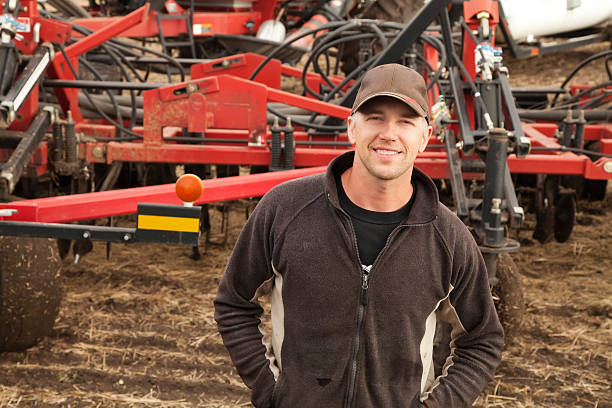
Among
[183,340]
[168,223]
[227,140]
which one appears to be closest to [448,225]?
[168,223]

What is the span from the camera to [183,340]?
362 centimetres

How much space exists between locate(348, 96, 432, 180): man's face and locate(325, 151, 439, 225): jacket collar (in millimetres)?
73

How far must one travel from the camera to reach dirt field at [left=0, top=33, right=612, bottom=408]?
10.2 ft

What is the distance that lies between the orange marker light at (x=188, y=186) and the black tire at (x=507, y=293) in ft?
5.21

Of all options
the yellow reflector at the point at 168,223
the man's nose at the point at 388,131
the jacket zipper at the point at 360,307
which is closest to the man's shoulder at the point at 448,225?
the jacket zipper at the point at 360,307

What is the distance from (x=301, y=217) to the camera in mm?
1675

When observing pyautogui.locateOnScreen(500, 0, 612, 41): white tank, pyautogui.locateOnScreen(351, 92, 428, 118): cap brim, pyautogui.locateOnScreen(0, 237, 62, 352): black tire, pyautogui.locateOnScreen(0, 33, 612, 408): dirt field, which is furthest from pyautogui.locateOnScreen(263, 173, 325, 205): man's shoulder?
pyautogui.locateOnScreen(500, 0, 612, 41): white tank

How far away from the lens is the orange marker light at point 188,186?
202 centimetres

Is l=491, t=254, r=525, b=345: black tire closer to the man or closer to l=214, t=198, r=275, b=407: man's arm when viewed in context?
the man

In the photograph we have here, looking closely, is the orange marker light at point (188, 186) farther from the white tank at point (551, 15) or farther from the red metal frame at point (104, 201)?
the white tank at point (551, 15)

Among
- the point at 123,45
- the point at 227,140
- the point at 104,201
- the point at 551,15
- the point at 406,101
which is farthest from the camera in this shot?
the point at 551,15

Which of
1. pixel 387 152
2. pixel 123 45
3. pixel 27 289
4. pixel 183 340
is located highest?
pixel 123 45

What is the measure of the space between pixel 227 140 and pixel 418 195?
9.50 ft

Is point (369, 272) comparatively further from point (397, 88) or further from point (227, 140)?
point (227, 140)
